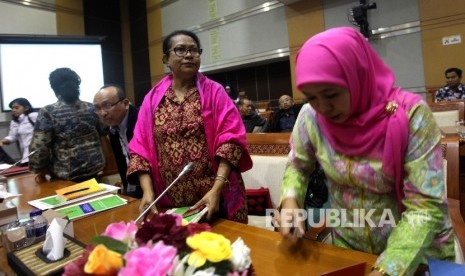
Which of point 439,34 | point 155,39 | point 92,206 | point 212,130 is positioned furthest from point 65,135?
point 155,39

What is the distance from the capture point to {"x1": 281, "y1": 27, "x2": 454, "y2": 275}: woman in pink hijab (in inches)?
27.4

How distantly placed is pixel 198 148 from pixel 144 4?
7.61m

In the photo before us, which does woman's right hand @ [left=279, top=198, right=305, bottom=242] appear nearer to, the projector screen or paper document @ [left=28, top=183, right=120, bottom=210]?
paper document @ [left=28, top=183, right=120, bottom=210]

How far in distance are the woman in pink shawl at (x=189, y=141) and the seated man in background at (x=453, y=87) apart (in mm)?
4140

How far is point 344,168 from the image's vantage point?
0.82 metres

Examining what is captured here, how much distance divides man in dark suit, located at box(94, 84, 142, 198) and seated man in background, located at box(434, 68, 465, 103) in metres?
4.21

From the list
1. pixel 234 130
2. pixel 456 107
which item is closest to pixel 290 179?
pixel 234 130

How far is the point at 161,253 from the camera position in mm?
444

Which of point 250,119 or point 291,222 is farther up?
point 250,119

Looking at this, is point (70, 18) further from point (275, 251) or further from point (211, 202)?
point (275, 251)

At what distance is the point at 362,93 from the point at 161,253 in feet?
1.85

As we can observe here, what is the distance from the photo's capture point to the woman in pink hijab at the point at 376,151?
2.28 ft

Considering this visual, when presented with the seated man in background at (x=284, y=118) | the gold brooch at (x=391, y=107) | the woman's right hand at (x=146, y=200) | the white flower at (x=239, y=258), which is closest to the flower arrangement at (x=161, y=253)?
the white flower at (x=239, y=258)

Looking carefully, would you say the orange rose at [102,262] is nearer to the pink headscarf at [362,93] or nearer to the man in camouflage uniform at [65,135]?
the pink headscarf at [362,93]
